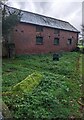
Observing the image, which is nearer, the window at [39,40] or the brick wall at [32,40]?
the brick wall at [32,40]

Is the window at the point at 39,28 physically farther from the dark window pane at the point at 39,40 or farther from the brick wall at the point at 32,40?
the dark window pane at the point at 39,40

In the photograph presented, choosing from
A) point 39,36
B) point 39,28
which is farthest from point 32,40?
point 39,28

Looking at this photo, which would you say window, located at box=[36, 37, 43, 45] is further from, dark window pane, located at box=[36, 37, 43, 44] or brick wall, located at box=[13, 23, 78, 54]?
brick wall, located at box=[13, 23, 78, 54]

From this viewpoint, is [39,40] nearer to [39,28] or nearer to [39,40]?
[39,40]

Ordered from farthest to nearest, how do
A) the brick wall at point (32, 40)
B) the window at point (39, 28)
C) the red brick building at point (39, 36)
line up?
the window at point (39, 28), the red brick building at point (39, 36), the brick wall at point (32, 40)

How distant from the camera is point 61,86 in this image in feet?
25.0

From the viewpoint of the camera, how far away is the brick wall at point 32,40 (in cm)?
1966

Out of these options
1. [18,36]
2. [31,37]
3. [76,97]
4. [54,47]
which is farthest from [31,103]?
[54,47]

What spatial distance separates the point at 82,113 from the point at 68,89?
74.4 inches

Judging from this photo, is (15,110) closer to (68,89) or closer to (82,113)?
(82,113)

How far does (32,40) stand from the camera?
2127 centimetres

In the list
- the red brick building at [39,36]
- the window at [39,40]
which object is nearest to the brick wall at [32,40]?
the red brick building at [39,36]

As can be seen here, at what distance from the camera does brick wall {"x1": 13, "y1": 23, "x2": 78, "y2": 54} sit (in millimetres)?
19656

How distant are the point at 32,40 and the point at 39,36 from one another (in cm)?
140
